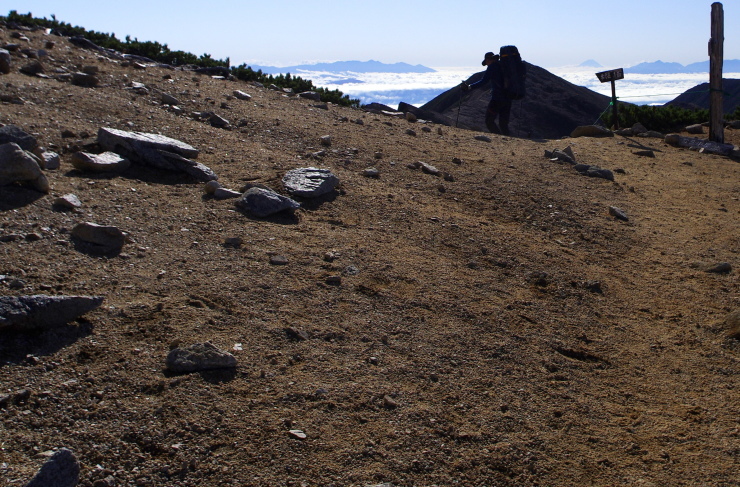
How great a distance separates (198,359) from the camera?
3186mm

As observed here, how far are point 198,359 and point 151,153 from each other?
9.88ft

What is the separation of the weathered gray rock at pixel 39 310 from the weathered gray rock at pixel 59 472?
93 centimetres

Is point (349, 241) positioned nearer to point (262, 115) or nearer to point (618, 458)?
point (618, 458)

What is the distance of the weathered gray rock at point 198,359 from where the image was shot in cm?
315

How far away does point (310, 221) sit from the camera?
522 centimetres

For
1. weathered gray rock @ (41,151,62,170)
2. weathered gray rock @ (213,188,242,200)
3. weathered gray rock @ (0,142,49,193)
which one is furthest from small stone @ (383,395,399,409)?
weathered gray rock @ (41,151,62,170)

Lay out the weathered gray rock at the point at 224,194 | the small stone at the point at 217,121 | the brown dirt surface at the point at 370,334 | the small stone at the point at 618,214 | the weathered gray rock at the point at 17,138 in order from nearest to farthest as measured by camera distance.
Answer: the brown dirt surface at the point at 370,334 < the weathered gray rock at the point at 17,138 < the weathered gray rock at the point at 224,194 < the small stone at the point at 618,214 < the small stone at the point at 217,121

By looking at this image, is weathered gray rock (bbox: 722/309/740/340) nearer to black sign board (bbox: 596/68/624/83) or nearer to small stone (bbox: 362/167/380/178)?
small stone (bbox: 362/167/380/178)

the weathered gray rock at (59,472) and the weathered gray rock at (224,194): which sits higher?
the weathered gray rock at (224,194)

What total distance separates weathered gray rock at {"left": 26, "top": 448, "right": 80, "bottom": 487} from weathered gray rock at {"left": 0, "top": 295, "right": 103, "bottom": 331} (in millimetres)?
932

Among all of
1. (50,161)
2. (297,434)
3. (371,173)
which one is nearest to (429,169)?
(371,173)

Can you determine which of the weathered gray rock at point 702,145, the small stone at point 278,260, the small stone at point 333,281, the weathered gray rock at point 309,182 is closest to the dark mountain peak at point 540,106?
the weathered gray rock at point 702,145

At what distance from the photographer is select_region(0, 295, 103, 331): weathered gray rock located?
10.2 feet

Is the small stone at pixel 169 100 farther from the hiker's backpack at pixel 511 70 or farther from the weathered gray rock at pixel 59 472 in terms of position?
the weathered gray rock at pixel 59 472
